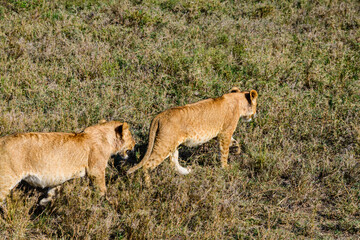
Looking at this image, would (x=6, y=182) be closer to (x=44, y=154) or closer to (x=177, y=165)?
(x=44, y=154)

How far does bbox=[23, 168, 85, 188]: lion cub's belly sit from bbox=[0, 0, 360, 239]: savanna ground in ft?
0.72

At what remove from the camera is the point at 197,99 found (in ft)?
24.6

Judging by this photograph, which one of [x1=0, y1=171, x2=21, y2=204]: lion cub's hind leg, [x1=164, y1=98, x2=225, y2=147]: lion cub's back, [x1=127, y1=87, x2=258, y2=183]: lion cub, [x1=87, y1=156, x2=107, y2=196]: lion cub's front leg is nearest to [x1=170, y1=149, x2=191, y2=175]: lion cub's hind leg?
[x1=127, y1=87, x2=258, y2=183]: lion cub

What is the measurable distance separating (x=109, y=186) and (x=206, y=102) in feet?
6.31

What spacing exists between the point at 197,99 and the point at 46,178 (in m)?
3.81

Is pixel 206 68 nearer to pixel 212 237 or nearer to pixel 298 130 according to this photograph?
pixel 298 130

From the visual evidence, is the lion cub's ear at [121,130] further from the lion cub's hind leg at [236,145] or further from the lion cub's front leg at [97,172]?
the lion cub's hind leg at [236,145]

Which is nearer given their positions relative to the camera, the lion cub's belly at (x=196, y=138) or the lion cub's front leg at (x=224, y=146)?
the lion cub's belly at (x=196, y=138)

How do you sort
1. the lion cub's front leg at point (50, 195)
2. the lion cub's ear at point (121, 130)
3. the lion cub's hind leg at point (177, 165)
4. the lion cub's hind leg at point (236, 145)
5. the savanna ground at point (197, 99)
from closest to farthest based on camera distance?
the savanna ground at point (197, 99), the lion cub's front leg at point (50, 195), the lion cub's ear at point (121, 130), the lion cub's hind leg at point (177, 165), the lion cub's hind leg at point (236, 145)

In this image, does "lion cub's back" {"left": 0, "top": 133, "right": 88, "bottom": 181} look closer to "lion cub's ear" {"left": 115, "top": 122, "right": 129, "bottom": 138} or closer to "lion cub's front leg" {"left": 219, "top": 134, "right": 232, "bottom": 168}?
"lion cub's ear" {"left": 115, "top": 122, "right": 129, "bottom": 138}

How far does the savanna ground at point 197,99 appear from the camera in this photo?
4613mm

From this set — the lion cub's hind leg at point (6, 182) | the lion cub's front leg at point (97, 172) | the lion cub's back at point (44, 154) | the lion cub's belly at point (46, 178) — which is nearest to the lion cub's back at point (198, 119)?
the lion cub's front leg at point (97, 172)

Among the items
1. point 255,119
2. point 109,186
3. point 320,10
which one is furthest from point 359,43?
point 109,186

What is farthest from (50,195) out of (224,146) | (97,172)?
(224,146)
